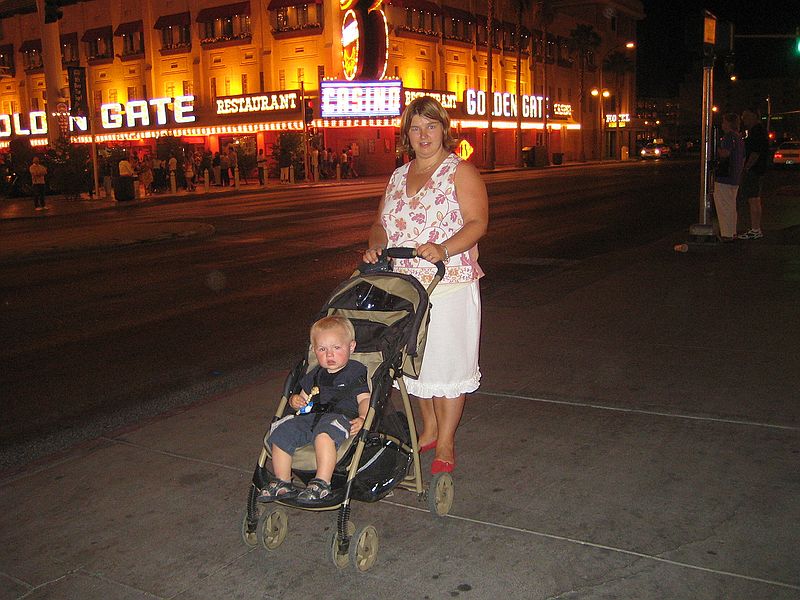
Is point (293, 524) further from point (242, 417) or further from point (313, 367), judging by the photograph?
point (242, 417)

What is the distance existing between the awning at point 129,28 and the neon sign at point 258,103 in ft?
36.2

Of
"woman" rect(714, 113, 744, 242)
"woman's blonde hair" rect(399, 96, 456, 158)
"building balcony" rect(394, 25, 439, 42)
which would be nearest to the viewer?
"woman's blonde hair" rect(399, 96, 456, 158)

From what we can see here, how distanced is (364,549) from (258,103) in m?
49.3

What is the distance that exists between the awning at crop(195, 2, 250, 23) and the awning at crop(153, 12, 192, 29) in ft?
3.14

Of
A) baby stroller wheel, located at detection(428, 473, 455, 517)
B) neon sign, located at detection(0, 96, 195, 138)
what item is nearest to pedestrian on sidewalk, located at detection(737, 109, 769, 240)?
baby stroller wheel, located at detection(428, 473, 455, 517)

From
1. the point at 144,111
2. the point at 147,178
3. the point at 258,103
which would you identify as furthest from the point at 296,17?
the point at 147,178

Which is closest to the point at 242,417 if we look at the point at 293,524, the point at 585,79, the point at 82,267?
the point at 293,524

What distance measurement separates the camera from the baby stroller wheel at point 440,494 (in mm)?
3914

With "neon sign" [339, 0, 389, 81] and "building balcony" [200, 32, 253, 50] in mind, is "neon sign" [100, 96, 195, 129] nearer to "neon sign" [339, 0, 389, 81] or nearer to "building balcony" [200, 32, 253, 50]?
"building balcony" [200, 32, 253, 50]

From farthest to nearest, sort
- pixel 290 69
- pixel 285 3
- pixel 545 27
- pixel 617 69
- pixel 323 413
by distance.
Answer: pixel 617 69 < pixel 545 27 < pixel 290 69 < pixel 285 3 < pixel 323 413

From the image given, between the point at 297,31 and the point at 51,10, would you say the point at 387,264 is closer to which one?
the point at 51,10

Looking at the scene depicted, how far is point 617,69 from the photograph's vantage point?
8469 centimetres

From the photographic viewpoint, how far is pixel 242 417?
5.47 meters

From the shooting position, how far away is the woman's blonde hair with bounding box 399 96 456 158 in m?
4.16
